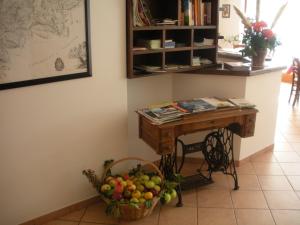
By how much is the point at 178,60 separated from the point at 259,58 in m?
0.80

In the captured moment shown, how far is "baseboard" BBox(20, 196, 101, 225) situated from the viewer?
2.42m

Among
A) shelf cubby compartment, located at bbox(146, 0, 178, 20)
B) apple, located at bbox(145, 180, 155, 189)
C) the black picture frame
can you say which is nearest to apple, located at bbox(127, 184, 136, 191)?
apple, located at bbox(145, 180, 155, 189)

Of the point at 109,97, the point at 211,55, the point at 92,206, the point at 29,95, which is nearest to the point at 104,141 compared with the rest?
the point at 109,97

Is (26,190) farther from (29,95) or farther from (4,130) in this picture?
(29,95)

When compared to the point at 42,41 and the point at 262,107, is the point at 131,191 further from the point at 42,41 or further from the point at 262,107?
the point at 262,107

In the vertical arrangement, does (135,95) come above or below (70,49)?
below

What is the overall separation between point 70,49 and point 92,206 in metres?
1.27

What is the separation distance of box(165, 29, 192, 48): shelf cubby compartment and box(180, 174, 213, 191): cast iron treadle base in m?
1.20

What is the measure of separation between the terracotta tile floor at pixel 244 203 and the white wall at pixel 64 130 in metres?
0.28

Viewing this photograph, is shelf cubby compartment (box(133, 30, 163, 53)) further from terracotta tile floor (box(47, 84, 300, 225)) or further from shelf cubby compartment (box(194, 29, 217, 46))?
terracotta tile floor (box(47, 84, 300, 225))

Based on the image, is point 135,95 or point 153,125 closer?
point 153,125

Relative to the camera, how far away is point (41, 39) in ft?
7.02

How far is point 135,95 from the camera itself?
10.1 ft

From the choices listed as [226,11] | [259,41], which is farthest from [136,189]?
[226,11]
